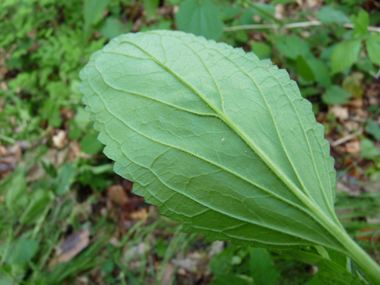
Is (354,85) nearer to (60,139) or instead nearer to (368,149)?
(368,149)

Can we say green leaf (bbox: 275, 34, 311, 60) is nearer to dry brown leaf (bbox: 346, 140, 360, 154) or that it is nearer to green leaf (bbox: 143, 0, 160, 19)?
dry brown leaf (bbox: 346, 140, 360, 154)

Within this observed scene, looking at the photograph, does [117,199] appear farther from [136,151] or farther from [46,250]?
[136,151]

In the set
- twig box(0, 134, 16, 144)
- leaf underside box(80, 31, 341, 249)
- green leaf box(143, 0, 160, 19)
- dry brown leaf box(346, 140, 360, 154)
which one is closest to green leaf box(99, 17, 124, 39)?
green leaf box(143, 0, 160, 19)

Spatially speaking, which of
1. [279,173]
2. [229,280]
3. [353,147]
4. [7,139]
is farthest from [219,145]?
[7,139]

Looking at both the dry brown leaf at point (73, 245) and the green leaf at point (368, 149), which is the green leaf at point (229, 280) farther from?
the green leaf at point (368, 149)

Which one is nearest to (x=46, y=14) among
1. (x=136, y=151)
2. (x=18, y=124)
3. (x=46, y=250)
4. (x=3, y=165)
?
(x=18, y=124)

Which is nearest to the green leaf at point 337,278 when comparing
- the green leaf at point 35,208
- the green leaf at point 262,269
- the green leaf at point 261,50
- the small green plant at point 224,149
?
the small green plant at point 224,149
